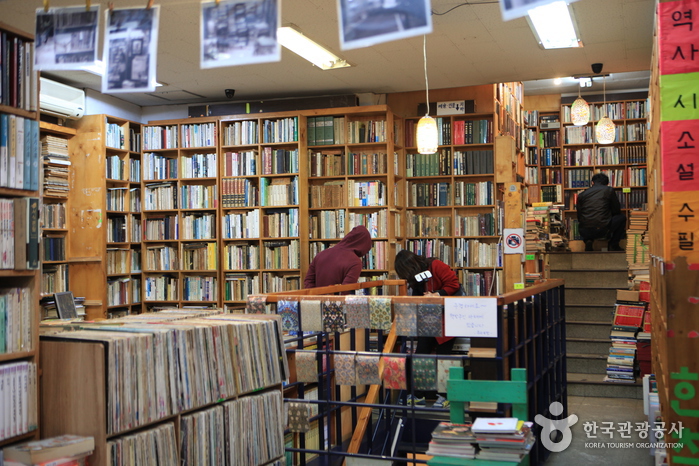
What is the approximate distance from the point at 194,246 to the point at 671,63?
603 cm

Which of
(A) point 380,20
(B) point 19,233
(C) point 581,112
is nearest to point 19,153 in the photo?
(B) point 19,233

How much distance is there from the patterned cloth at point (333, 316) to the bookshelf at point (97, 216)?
431 centimetres

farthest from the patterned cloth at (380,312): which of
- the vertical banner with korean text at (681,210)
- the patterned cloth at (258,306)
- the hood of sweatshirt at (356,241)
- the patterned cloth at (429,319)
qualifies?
the hood of sweatshirt at (356,241)

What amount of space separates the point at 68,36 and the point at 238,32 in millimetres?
766

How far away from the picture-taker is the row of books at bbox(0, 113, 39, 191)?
8.02 feet

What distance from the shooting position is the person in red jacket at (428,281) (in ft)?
19.1

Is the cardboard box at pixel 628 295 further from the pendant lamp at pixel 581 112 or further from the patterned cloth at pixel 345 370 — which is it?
the patterned cloth at pixel 345 370

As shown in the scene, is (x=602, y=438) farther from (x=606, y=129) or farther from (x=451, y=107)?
(x=606, y=129)

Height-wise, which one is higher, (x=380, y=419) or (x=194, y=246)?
(x=194, y=246)

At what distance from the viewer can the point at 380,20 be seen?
249cm

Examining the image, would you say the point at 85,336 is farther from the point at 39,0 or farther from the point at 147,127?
the point at 147,127

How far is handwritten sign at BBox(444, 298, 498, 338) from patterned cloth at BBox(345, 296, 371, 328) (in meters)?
0.43

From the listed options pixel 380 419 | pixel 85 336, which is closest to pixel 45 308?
pixel 380 419

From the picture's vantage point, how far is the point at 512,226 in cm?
598
